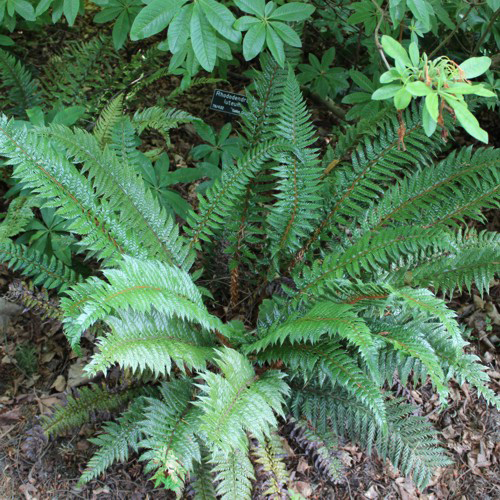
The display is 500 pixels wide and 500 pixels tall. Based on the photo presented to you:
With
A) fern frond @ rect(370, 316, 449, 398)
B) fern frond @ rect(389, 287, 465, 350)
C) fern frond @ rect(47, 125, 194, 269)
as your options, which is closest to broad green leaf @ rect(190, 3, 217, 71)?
fern frond @ rect(47, 125, 194, 269)

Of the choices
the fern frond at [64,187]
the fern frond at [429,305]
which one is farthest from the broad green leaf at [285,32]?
the fern frond at [429,305]

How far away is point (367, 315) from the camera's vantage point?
2.13m

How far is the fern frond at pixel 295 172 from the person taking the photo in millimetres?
2344

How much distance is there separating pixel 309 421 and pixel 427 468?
0.51 meters

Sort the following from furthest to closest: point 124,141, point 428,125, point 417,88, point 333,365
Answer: point 124,141
point 333,365
point 428,125
point 417,88

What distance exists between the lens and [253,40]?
2014mm

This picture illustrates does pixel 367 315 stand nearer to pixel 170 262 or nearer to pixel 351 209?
pixel 351 209

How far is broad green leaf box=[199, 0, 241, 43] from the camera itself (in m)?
1.89

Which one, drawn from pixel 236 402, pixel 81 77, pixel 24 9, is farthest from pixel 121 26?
pixel 236 402

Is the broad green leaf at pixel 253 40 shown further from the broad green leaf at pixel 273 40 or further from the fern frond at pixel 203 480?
the fern frond at pixel 203 480

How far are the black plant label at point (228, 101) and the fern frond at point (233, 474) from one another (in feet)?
5.80

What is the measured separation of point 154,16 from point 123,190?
→ 0.71m

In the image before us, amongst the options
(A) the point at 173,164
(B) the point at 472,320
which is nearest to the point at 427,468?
(B) the point at 472,320

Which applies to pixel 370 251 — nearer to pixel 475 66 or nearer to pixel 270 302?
pixel 270 302
